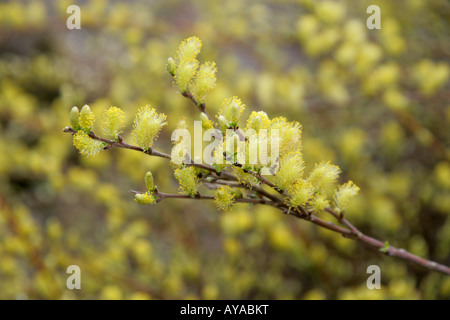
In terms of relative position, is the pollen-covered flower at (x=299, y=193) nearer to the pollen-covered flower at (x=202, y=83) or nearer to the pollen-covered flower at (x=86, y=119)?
the pollen-covered flower at (x=202, y=83)

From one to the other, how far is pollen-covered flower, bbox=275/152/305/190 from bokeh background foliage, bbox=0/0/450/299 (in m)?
0.48

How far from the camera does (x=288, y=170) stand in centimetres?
55

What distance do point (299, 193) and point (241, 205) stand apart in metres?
0.48

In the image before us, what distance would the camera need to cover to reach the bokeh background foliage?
3.84ft

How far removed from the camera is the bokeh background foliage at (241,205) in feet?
3.84

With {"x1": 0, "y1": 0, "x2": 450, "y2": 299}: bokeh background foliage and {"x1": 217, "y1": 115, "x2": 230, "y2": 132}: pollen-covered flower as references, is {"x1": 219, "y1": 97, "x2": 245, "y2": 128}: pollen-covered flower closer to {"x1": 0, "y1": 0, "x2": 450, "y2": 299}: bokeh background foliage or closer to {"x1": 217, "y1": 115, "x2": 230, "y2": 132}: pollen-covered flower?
{"x1": 217, "y1": 115, "x2": 230, "y2": 132}: pollen-covered flower

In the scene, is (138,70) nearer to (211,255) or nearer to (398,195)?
(211,255)

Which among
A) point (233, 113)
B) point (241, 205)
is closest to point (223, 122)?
point (233, 113)

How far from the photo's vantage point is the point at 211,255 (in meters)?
1.51

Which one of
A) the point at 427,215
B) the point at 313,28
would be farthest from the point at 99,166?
the point at 427,215

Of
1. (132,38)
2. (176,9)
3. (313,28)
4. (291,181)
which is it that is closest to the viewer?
(291,181)

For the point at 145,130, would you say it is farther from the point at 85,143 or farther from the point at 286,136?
the point at 286,136
